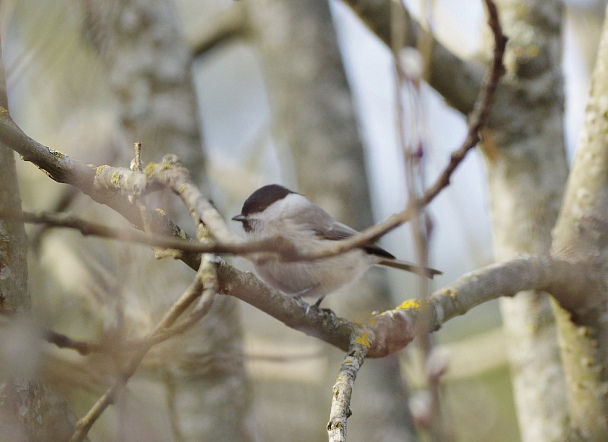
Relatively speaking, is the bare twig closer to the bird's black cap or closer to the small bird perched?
the small bird perched

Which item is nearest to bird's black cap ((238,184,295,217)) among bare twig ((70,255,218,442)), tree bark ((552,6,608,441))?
tree bark ((552,6,608,441))

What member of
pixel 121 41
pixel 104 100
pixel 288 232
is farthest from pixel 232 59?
pixel 288 232

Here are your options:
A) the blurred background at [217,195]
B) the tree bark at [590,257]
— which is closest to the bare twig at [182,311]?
the blurred background at [217,195]

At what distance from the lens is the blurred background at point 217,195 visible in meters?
2.91

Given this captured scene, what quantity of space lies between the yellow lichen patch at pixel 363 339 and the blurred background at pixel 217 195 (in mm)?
242

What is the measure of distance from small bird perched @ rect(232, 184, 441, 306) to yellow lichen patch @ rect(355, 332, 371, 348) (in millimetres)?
1128

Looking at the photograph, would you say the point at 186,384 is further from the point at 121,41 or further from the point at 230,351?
the point at 121,41

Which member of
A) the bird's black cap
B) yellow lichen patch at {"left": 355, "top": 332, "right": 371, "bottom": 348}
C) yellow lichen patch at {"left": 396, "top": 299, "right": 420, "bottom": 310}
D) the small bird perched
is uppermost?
the bird's black cap

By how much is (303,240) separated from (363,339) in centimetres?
145

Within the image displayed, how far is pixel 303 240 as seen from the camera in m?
3.20

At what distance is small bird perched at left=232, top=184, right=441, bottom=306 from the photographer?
2998 mm

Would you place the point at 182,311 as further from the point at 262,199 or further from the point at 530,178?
the point at 530,178

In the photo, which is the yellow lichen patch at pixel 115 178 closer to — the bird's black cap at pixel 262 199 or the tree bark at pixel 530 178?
the bird's black cap at pixel 262 199

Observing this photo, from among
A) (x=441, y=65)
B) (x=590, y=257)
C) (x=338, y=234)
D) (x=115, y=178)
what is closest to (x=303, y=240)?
(x=338, y=234)
